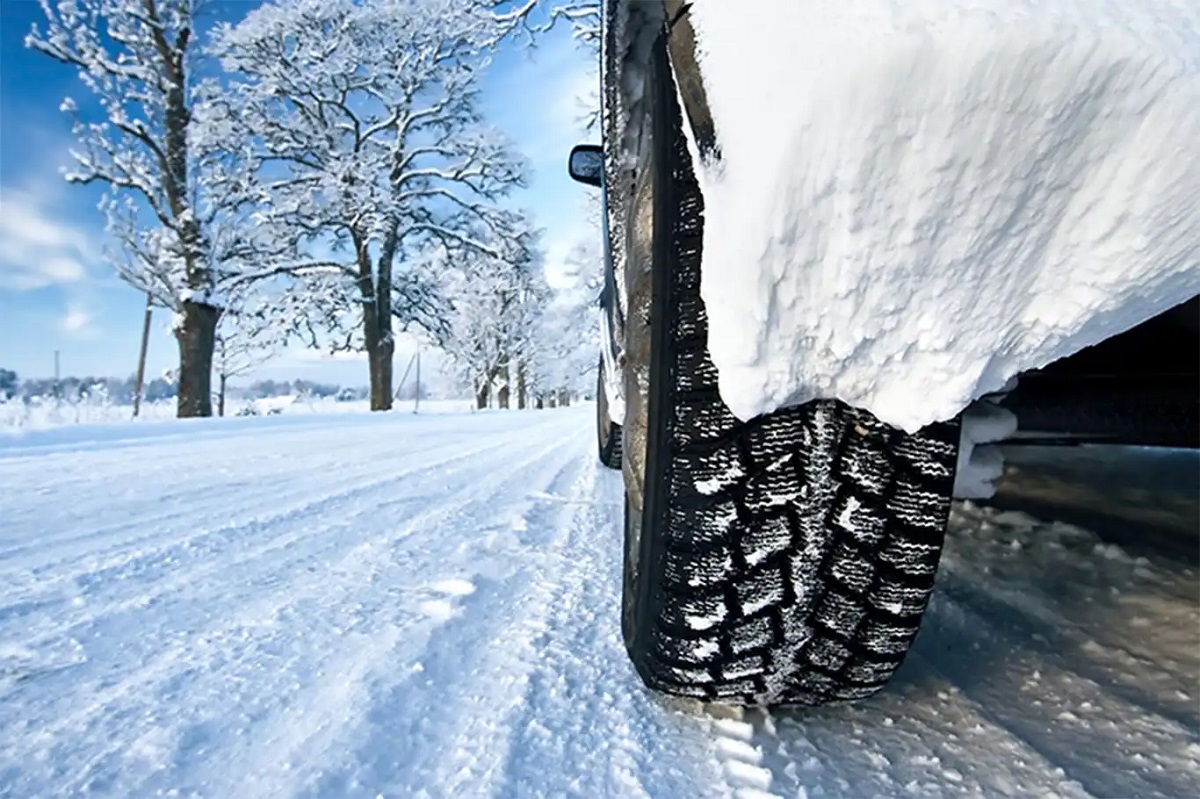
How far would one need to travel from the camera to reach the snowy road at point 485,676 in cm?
69

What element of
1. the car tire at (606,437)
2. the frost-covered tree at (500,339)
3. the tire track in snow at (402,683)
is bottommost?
the tire track in snow at (402,683)

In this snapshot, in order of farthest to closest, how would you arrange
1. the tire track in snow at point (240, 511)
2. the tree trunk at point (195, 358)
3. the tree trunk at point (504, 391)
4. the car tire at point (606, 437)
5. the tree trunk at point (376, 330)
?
the tree trunk at point (504, 391) → the tree trunk at point (376, 330) → the tree trunk at point (195, 358) → the car tire at point (606, 437) → the tire track in snow at point (240, 511)

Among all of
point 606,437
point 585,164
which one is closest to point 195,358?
point 606,437

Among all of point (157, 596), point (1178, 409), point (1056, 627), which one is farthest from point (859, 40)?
point (1178, 409)

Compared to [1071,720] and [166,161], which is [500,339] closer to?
[166,161]

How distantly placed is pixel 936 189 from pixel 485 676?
2.54 ft

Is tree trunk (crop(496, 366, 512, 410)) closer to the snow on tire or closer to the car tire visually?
the car tire

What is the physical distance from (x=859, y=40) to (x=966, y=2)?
0.07m

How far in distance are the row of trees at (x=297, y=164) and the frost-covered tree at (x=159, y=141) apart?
0.06ft

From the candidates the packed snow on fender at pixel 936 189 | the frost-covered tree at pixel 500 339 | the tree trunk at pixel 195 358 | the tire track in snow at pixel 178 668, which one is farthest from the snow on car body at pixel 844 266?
the frost-covered tree at pixel 500 339

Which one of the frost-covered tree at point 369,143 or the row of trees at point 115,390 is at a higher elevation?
the frost-covered tree at point 369,143

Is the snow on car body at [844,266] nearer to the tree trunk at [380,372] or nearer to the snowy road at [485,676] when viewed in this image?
the snowy road at [485,676]

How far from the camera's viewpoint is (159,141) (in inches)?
356

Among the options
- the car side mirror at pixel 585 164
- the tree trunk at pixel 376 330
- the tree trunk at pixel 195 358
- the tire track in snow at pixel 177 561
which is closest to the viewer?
the tire track in snow at pixel 177 561
